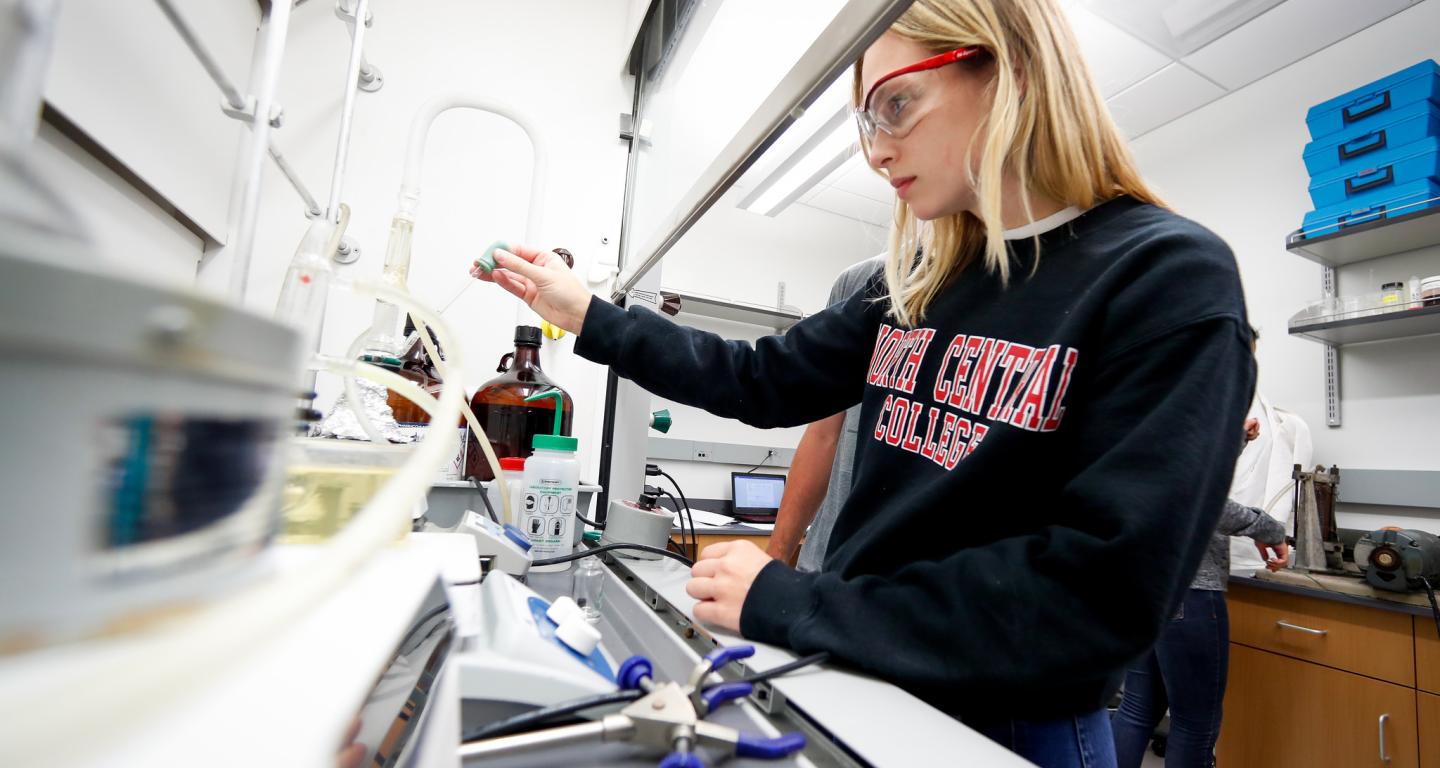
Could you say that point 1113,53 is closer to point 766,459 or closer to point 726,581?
point 766,459

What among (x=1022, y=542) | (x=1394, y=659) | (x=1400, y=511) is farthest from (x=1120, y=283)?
(x=1400, y=511)

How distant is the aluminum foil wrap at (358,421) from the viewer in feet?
2.31

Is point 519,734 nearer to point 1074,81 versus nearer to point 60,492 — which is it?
point 60,492

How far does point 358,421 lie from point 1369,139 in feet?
9.24

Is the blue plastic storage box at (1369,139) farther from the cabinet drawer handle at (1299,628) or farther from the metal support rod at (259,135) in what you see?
the metal support rod at (259,135)

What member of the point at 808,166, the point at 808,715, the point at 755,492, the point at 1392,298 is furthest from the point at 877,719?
the point at 755,492

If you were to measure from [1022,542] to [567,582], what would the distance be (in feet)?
1.68

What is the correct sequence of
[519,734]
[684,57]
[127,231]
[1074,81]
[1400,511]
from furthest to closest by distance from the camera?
[1400,511], [684,57], [127,231], [1074,81], [519,734]

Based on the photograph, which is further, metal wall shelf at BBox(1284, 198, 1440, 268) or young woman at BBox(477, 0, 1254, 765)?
metal wall shelf at BBox(1284, 198, 1440, 268)

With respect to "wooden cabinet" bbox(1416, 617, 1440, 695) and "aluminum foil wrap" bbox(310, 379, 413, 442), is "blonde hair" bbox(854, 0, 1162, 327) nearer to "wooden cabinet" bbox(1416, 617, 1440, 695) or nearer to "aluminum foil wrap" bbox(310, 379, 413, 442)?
"aluminum foil wrap" bbox(310, 379, 413, 442)

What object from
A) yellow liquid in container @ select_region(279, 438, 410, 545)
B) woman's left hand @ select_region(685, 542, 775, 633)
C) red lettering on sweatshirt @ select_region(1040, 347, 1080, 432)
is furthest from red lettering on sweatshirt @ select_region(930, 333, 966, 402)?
yellow liquid in container @ select_region(279, 438, 410, 545)

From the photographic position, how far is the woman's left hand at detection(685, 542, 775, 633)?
0.51m

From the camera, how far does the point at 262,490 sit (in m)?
0.19

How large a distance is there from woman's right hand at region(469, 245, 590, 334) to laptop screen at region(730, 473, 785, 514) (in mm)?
2364
